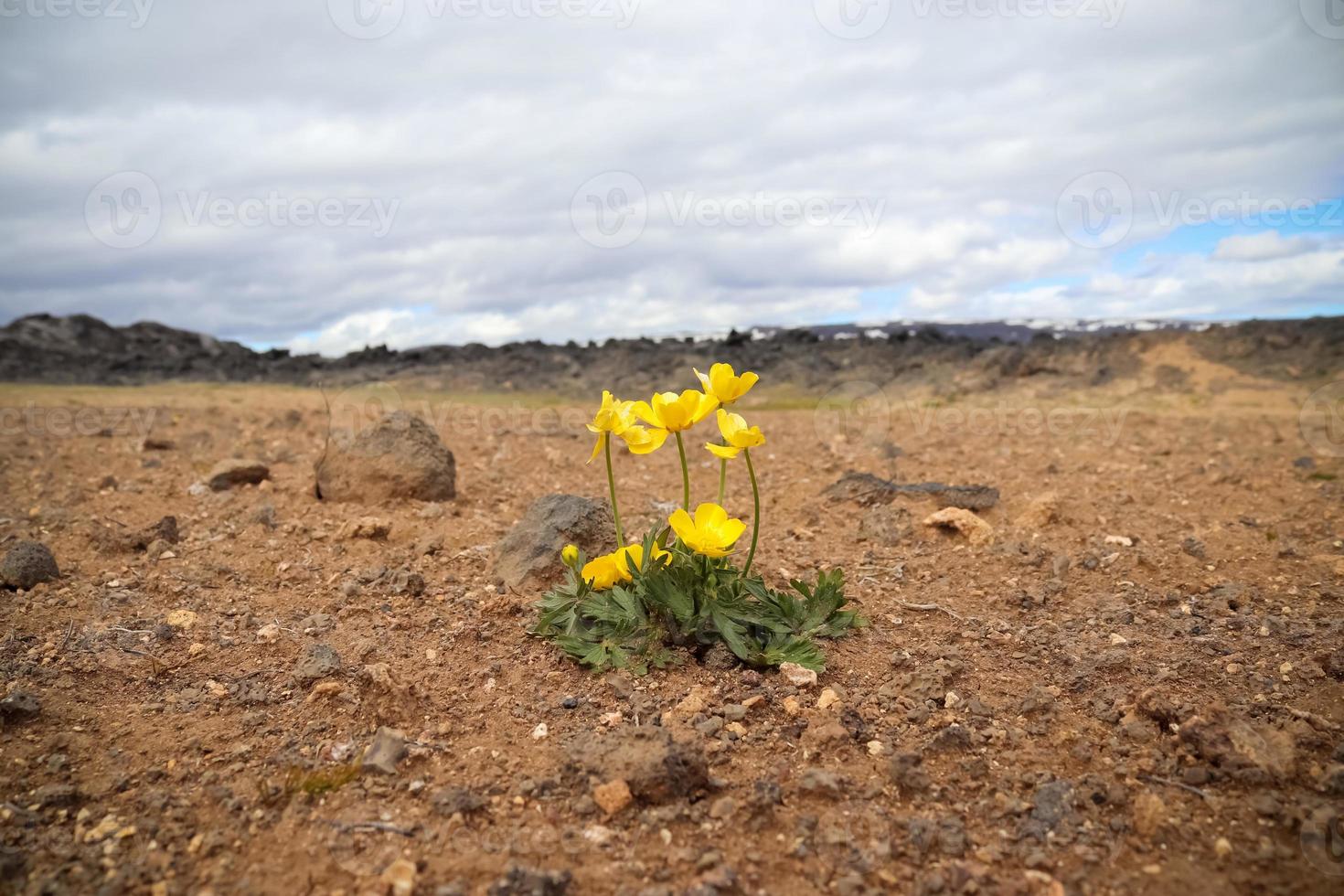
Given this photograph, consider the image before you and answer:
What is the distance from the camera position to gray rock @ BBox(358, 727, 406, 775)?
8.39 ft

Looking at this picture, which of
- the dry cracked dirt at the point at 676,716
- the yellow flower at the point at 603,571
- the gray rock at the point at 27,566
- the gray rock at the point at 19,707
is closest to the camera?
the dry cracked dirt at the point at 676,716

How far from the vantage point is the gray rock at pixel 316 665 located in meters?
3.08

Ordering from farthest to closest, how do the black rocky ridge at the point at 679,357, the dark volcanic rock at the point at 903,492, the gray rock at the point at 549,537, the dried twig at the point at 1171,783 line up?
the black rocky ridge at the point at 679,357, the dark volcanic rock at the point at 903,492, the gray rock at the point at 549,537, the dried twig at the point at 1171,783

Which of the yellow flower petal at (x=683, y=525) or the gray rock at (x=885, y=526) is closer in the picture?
the yellow flower petal at (x=683, y=525)

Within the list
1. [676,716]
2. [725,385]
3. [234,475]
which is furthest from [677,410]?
[234,475]

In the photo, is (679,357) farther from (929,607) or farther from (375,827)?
(375,827)

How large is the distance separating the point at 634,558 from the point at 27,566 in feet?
9.42

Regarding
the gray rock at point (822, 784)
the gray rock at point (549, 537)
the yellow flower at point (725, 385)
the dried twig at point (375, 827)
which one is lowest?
the gray rock at point (822, 784)

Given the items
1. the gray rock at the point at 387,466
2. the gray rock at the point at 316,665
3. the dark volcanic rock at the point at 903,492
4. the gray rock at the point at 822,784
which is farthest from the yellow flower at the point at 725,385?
the gray rock at the point at 387,466

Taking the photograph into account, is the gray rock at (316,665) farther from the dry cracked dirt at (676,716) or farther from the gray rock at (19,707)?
the gray rock at (19,707)

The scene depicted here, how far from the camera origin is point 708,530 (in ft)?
9.70

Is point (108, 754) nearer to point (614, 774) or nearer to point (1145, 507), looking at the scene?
point (614, 774)

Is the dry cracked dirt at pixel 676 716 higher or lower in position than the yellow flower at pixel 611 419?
lower

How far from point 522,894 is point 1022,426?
8580 mm
